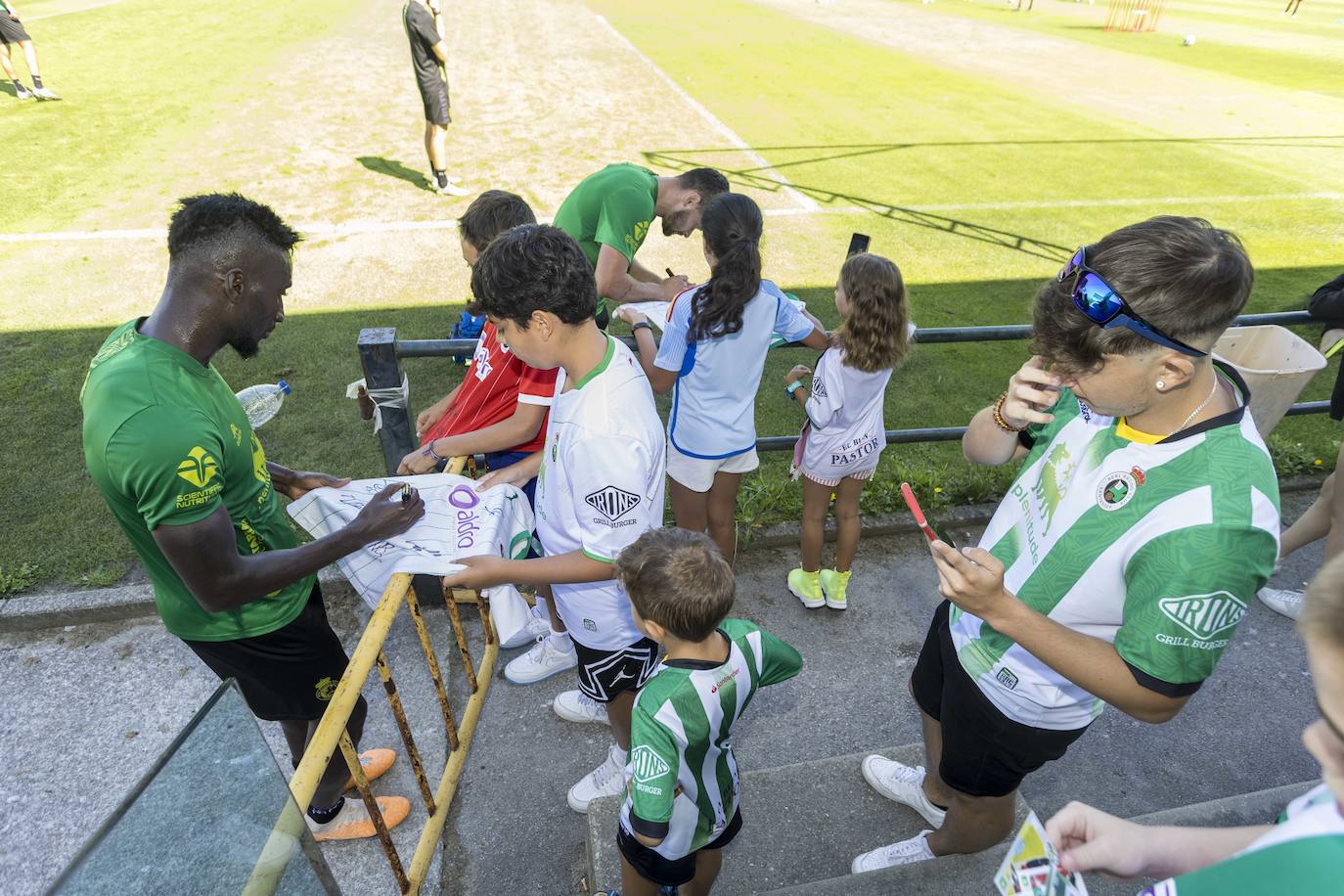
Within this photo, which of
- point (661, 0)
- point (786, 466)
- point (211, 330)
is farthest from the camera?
point (661, 0)

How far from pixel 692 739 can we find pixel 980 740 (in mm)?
937

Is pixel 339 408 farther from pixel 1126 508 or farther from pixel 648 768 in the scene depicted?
pixel 1126 508

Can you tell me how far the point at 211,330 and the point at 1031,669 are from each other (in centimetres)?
264

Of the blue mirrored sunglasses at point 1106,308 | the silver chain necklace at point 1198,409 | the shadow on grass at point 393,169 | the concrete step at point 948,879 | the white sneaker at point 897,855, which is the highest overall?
the blue mirrored sunglasses at point 1106,308

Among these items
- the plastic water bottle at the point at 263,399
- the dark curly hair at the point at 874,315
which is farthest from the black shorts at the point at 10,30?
the dark curly hair at the point at 874,315

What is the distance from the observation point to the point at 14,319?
725 cm

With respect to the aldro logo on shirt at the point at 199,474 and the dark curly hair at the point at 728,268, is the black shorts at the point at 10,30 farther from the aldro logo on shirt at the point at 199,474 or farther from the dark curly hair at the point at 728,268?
the aldro logo on shirt at the point at 199,474

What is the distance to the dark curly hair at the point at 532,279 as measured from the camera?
231 centimetres

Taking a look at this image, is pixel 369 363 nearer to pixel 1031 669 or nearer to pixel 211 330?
pixel 211 330

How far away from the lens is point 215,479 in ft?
7.15

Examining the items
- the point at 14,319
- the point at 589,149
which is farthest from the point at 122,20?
the point at 14,319

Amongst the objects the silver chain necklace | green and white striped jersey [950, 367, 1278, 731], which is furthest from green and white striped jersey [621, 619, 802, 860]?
the silver chain necklace

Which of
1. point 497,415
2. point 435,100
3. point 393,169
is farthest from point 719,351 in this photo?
point 393,169

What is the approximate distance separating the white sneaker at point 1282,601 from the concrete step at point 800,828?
2542 mm
